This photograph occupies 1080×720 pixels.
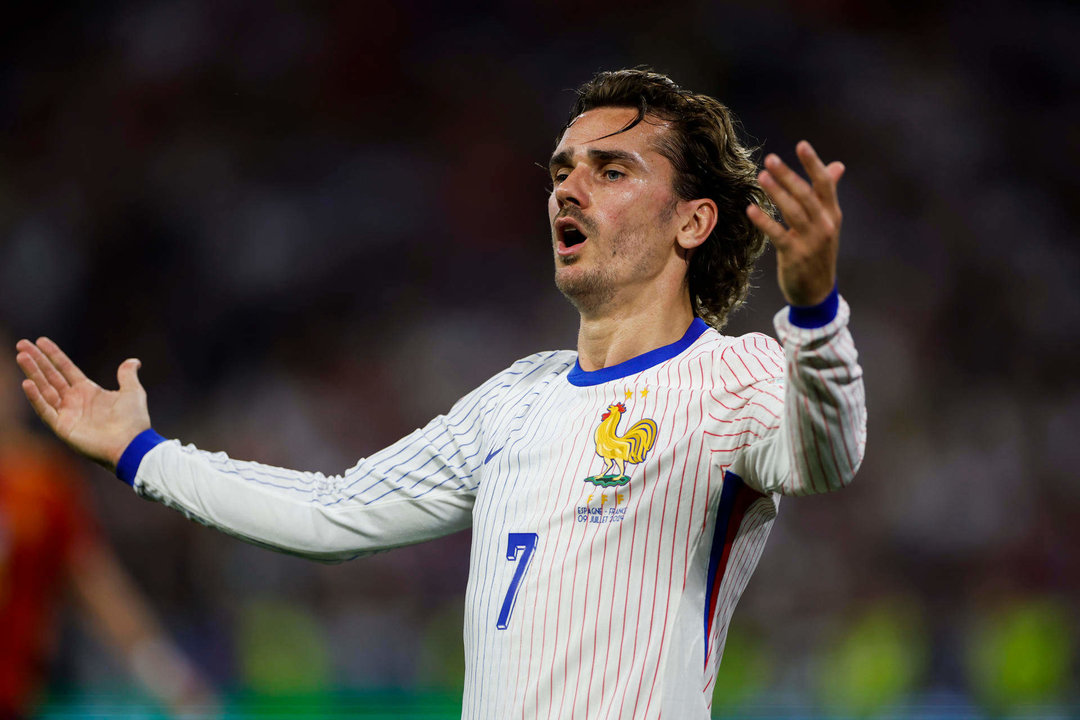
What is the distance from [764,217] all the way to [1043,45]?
33.7ft

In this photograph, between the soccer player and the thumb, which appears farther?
the thumb

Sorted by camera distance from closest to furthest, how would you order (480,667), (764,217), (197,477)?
(764,217)
(480,667)
(197,477)

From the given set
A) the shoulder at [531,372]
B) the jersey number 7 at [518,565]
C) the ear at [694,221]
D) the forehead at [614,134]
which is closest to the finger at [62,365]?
the shoulder at [531,372]

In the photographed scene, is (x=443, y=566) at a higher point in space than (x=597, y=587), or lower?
higher

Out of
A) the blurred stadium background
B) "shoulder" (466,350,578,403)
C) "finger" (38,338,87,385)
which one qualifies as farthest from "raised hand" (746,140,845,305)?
the blurred stadium background

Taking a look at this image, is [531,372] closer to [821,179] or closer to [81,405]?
[81,405]

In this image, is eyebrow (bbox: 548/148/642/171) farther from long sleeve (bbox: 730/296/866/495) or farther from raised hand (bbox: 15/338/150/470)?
raised hand (bbox: 15/338/150/470)

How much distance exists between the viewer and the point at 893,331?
1004 centimetres

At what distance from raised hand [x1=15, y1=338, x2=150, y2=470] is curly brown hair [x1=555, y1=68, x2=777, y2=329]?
1.47m

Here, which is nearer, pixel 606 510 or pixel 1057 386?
pixel 606 510

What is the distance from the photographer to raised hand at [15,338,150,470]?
9.93 feet

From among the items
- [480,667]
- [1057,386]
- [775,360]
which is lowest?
[480,667]

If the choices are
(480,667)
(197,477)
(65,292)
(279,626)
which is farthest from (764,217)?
(65,292)

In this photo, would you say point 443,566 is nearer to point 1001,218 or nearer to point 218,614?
point 218,614
